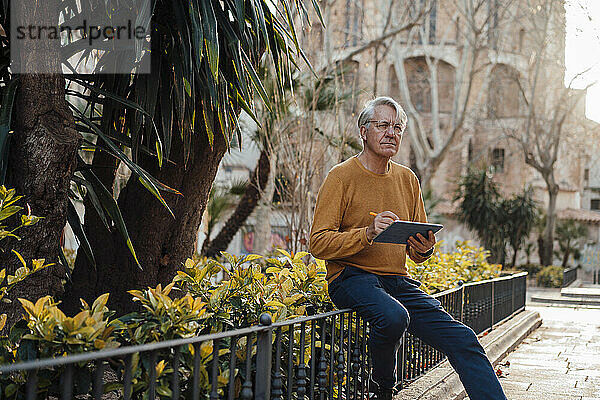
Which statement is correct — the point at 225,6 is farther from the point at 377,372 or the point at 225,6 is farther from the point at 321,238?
the point at 377,372

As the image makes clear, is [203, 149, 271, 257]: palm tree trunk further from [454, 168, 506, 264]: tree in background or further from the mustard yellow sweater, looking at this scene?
[454, 168, 506, 264]: tree in background

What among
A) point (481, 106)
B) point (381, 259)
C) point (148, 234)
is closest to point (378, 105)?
point (381, 259)

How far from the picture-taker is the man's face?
410cm

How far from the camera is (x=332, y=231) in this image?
3.94 metres

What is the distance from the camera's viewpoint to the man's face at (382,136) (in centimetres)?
410

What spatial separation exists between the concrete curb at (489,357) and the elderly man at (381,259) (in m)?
1.10

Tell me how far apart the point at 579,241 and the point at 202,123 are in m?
36.2

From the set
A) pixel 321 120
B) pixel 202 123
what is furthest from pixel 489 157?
pixel 202 123

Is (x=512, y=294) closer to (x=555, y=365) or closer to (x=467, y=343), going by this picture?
(x=555, y=365)

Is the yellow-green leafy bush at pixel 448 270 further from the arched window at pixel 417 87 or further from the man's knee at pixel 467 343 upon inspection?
the arched window at pixel 417 87

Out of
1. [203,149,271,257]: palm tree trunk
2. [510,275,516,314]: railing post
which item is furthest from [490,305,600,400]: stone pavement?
[203,149,271,257]: palm tree trunk

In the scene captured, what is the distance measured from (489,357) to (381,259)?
3.69 m

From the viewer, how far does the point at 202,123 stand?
535 cm

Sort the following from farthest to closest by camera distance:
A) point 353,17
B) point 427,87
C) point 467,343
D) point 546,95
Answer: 1. point 427,87
2. point 353,17
3. point 546,95
4. point 467,343
